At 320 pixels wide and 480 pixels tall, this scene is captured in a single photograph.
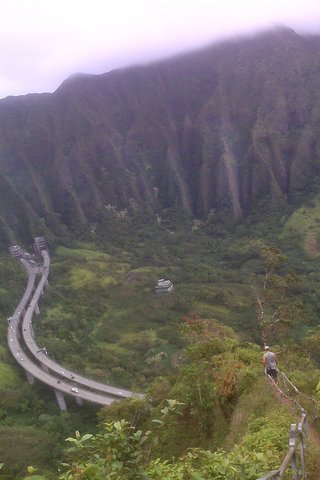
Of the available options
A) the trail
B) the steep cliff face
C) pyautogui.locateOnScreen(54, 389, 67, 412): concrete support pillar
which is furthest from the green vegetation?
the steep cliff face

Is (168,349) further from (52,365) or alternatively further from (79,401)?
(79,401)

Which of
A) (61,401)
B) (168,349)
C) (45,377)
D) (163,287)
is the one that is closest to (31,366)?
(45,377)

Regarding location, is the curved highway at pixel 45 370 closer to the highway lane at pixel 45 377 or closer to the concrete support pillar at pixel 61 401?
the highway lane at pixel 45 377

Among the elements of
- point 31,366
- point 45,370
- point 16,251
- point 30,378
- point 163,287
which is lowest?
point 16,251

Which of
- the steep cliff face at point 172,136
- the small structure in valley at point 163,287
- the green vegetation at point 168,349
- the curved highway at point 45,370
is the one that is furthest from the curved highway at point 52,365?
the steep cliff face at point 172,136

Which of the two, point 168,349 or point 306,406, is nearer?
point 306,406

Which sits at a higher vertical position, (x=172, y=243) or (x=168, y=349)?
(x=168, y=349)

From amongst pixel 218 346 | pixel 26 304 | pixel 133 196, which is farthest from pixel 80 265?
pixel 218 346
